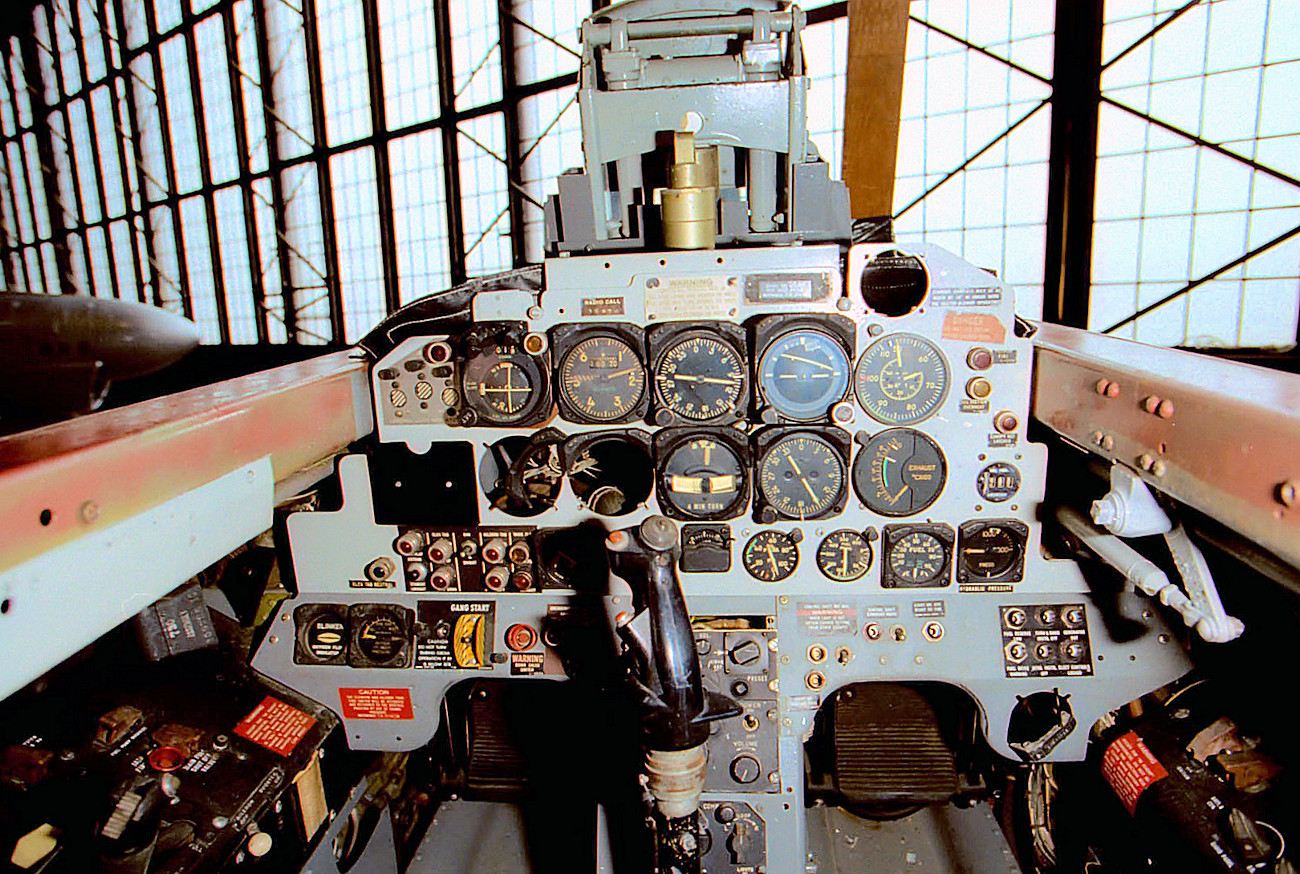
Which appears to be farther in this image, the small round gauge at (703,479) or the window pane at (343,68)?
the window pane at (343,68)

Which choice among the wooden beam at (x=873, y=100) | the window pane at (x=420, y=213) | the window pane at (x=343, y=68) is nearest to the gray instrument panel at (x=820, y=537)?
the wooden beam at (x=873, y=100)

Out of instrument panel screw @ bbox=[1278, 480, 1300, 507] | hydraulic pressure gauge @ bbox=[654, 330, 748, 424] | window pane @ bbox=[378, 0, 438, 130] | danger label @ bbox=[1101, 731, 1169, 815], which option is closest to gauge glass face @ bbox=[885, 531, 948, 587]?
hydraulic pressure gauge @ bbox=[654, 330, 748, 424]

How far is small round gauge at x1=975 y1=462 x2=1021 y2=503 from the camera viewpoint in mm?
1838

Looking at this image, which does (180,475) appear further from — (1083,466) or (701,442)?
(1083,466)

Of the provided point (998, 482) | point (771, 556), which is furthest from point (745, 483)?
point (998, 482)

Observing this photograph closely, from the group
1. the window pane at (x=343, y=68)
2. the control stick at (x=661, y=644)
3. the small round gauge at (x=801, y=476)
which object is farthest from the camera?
the window pane at (x=343, y=68)

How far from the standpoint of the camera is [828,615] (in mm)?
1971

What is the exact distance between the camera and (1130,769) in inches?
75.0

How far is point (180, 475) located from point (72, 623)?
0.28m

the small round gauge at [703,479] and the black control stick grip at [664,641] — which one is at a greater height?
the small round gauge at [703,479]

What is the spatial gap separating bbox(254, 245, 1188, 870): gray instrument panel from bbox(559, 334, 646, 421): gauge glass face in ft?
0.10

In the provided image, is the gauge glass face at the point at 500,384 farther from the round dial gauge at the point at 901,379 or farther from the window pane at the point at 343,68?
the window pane at the point at 343,68

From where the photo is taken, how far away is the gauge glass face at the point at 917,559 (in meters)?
1.90

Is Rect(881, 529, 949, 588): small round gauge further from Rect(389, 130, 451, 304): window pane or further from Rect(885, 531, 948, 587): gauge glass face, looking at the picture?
Rect(389, 130, 451, 304): window pane
